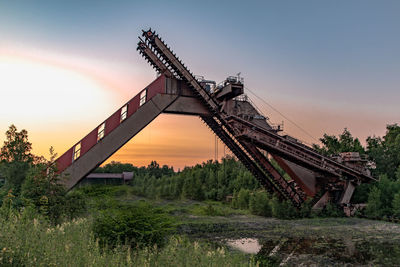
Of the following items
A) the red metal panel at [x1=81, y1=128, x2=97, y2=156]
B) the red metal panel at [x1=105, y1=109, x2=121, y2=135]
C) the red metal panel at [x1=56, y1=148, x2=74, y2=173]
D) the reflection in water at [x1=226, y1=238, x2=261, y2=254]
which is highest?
the red metal panel at [x1=105, y1=109, x2=121, y2=135]

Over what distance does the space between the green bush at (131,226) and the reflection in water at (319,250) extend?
197 inches

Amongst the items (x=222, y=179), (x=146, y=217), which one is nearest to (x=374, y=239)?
(x=146, y=217)

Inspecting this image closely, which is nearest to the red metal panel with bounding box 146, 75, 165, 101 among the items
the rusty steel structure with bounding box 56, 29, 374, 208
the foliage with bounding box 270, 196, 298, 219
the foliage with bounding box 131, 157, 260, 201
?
the rusty steel structure with bounding box 56, 29, 374, 208

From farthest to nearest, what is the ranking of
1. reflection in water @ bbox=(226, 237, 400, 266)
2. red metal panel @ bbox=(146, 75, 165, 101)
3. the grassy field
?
red metal panel @ bbox=(146, 75, 165, 101)
the grassy field
reflection in water @ bbox=(226, 237, 400, 266)

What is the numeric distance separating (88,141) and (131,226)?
1443 centimetres

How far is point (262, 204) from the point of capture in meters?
25.4

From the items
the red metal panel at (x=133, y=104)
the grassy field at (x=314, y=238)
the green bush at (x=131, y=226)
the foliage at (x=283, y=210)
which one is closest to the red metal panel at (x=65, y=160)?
the red metal panel at (x=133, y=104)

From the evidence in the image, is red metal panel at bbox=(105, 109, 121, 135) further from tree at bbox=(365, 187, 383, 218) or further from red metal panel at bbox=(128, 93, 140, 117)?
tree at bbox=(365, 187, 383, 218)

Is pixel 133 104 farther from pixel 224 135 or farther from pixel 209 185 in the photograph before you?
pixel 209 185

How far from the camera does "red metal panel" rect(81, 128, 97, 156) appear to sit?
21.0 meters

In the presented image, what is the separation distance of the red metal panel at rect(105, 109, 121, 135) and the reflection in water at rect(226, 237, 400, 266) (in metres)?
11.7

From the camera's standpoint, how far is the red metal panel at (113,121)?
21266mm

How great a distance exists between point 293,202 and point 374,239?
369 inches

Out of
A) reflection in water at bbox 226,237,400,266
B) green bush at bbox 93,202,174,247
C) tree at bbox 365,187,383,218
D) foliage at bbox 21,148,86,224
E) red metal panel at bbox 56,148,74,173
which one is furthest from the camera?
tree at bbox 365,187,383,218
